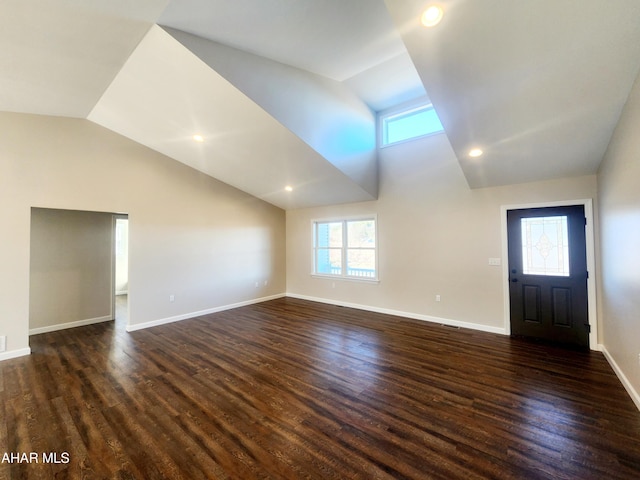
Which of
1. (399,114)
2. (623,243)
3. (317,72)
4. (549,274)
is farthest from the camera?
(399,114)

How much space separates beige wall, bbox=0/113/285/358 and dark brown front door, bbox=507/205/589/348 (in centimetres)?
509

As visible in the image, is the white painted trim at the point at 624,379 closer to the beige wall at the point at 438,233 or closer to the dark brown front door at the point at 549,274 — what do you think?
the dark brown front door at the point at 549,274

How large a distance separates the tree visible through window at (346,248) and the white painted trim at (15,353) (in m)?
4.93

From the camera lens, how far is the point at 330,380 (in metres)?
2.80

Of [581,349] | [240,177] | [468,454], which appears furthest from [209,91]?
[581,349]

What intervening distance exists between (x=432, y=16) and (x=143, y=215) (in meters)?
4.84

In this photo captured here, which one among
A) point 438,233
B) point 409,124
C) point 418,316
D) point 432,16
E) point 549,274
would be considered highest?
point 409,124

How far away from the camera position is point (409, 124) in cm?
518

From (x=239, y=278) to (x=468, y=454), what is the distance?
16.9 ft

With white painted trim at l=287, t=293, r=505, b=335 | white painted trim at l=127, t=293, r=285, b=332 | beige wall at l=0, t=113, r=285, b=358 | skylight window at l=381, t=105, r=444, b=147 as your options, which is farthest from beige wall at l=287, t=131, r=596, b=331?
beige wall at l=0, t=113, r=285, b=358

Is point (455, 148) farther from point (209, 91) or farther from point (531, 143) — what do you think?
point (209, 91)

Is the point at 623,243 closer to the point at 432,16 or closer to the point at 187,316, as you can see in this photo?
the point at 432,16

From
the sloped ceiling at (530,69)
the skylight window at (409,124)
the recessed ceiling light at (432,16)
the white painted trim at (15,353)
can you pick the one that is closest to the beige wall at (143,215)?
the white painted trim at (15,353)

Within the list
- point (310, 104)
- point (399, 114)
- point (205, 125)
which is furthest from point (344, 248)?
point (205, 125)
